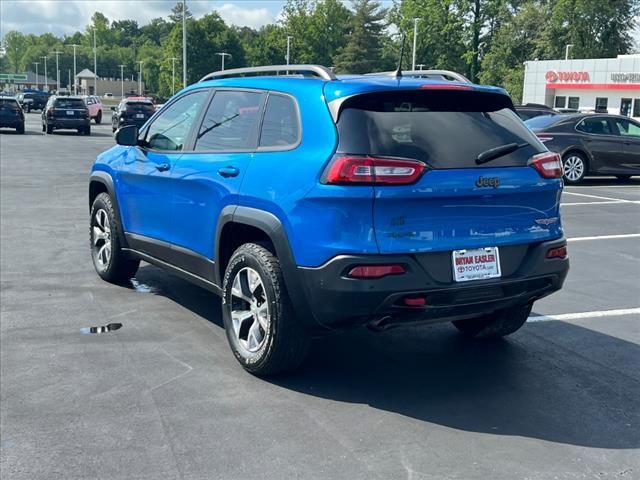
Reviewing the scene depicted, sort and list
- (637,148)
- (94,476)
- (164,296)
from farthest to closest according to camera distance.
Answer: (637,148) → (164,296) → (94,476)

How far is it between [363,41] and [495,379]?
95.8 metres

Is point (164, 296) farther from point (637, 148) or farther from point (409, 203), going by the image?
point (637, 148)

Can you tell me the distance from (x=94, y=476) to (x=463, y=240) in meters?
2.25

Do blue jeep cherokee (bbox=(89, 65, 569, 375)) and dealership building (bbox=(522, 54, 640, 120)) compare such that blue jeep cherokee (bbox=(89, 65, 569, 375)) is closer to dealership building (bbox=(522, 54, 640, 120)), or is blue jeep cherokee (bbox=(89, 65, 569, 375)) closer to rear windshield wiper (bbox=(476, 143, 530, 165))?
rear windshield wiper (bbox=(476, 143, 530, 165))

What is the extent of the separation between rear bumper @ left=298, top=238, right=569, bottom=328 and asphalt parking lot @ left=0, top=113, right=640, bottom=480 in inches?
21.8

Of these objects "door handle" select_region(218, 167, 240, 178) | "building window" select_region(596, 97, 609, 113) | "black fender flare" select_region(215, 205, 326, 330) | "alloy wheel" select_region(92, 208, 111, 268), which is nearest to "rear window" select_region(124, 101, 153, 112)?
"alloy wheel" select_region(92, 208, 111, 268)

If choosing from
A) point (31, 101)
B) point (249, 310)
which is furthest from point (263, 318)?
point (31, 101)

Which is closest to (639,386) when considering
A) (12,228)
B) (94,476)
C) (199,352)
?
(199,352)

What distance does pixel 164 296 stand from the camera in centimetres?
663

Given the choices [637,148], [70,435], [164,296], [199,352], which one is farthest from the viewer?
[637,148]

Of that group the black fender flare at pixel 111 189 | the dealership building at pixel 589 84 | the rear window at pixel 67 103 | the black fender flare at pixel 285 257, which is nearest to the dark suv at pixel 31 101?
the rear window at pixel 67 103

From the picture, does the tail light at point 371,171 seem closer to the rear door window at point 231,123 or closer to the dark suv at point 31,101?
the rear door window at point 231,123

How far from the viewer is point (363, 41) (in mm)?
96750

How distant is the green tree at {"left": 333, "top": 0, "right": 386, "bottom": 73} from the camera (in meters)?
95.3
